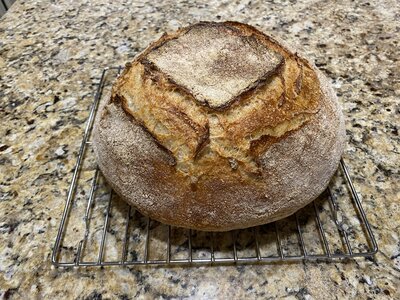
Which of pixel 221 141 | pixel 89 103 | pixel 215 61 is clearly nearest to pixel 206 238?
pixel 221 141

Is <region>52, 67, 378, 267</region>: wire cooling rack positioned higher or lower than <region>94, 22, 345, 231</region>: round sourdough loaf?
lower

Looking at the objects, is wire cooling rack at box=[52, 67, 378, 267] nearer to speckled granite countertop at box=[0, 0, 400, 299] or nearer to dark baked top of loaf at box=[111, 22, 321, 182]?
speckled granite countertop at box=[0, 0, 400, 299]

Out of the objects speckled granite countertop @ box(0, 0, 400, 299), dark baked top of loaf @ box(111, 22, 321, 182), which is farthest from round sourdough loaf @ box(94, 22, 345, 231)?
speckled granite countertop @ box(0, 0, 400, 299)

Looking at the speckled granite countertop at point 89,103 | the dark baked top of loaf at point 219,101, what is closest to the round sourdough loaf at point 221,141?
the dark baked top of loaf at point 219,101

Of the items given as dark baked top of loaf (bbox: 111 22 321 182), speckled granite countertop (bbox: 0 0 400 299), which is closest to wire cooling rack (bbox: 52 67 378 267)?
speckled granite countertop (bbox: 0 0 400 299)

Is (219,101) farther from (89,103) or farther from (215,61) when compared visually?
(89,103)

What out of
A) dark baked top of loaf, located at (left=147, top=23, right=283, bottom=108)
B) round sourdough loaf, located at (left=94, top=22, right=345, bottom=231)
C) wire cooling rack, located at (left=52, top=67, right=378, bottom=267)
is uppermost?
dark baked top of loaf, located at (left=147, top=23, right=283, bottom=108)
